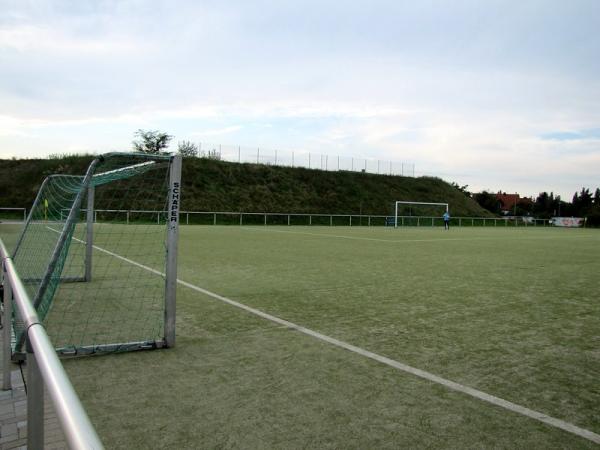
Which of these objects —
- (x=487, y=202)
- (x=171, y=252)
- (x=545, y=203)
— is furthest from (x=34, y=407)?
(x=545, y=203)

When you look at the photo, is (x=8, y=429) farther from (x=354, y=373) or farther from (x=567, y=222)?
(x=567, y=222)

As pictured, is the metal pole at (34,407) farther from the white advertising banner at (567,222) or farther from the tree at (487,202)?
the tree at (487,202)

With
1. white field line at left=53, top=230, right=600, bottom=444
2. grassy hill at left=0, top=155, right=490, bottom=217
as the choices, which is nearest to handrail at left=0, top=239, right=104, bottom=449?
white field line at left=53, top=230, right=600, bottom=444

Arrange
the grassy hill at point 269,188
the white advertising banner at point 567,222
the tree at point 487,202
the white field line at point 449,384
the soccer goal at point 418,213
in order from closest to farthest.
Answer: the white field line at point 449,384 → the grassy hill at point 269,188 → the soccer goal at point 418,213 → the white advertising banner at point 567,222 → the tree at point 487,202

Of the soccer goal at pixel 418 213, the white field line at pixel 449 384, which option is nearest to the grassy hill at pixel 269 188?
the soccer goal at pixel 418 213

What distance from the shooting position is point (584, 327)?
20.7 ft

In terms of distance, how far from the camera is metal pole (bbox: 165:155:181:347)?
16.8 ft

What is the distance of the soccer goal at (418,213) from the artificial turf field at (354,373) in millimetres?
40036

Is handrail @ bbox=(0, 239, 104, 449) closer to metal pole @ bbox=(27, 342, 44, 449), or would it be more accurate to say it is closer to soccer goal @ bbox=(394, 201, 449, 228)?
metal pole @ bbox=(27, 342, 44, 449)

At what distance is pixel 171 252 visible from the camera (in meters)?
5.16

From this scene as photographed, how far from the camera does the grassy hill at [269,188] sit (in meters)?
45.6

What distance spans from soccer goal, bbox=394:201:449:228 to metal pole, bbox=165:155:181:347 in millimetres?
44059

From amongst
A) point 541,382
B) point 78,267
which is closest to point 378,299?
point 541,382

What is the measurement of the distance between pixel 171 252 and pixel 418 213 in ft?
165
